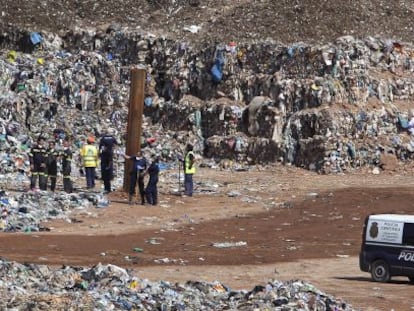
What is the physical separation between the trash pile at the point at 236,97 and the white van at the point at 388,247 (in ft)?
59.9

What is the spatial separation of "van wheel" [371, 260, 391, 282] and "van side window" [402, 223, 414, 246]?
2.06 feet

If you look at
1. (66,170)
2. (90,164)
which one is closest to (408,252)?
(66,170)

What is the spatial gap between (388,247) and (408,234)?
0.51 meters

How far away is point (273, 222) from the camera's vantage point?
31094 mm

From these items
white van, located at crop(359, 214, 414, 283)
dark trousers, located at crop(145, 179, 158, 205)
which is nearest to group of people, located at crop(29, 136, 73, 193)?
dark trousers, located at crop(145, 179, 158, 205)

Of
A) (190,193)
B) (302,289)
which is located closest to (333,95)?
(190,193)

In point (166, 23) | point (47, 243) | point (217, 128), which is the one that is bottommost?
point (47, 243)

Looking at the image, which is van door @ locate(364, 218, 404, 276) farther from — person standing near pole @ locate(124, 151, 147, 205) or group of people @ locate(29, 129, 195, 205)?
person standing near pole @ locate(124, 151, 147, 205)

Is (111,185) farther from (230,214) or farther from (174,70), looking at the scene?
(174,70)

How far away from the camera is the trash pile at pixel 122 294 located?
620 inches

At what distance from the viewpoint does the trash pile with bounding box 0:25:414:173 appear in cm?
4188

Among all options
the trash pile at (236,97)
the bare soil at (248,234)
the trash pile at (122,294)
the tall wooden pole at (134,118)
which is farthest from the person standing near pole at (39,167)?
the trash pile at (122,294)

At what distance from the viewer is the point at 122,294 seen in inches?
649

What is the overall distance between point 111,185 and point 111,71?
11273 millimetres
